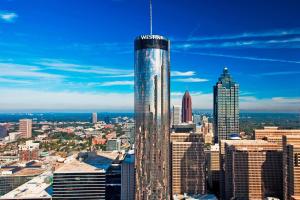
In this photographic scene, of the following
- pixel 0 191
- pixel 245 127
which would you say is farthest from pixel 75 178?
pixel 245 127

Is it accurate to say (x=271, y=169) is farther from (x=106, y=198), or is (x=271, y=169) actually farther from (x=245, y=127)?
(x=245, y=127)

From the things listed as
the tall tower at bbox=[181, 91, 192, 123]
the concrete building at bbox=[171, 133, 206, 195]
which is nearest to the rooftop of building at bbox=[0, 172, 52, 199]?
the concrete building at bbox=[171, 133, 206, 195]

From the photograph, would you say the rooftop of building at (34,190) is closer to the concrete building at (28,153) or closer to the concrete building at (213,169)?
the concrete building at (213,169)

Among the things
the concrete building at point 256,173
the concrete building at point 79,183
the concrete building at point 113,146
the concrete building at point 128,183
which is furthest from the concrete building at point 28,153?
the concrete building at point 256,173

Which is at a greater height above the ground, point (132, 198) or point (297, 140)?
point (297, 140)

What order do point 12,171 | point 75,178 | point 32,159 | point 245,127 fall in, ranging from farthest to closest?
point 245,127 → point 32,159 → point 12,171 → point 75,178

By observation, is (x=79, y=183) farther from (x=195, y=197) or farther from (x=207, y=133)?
(x=207, y=133)
